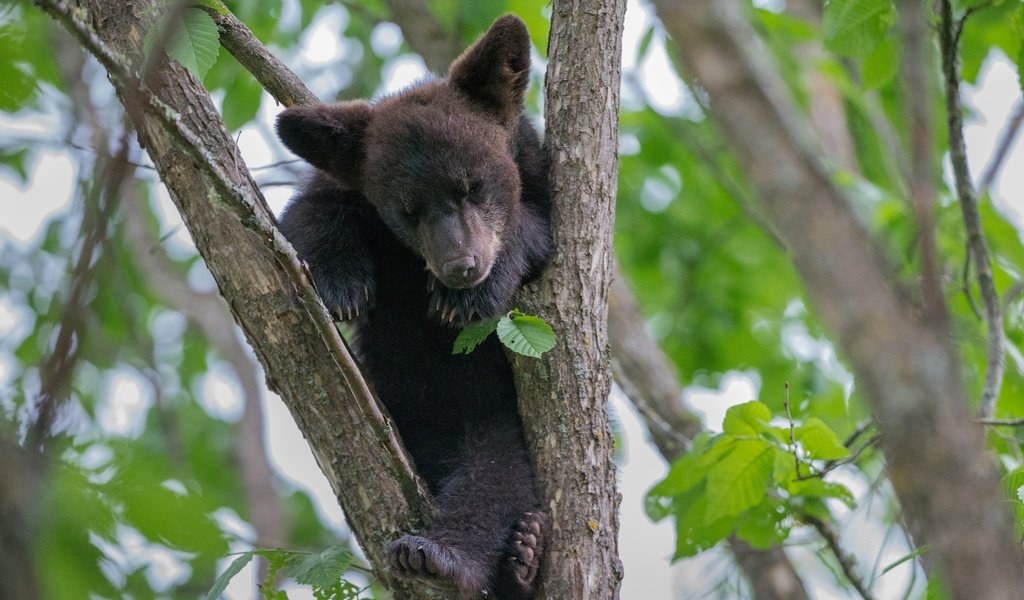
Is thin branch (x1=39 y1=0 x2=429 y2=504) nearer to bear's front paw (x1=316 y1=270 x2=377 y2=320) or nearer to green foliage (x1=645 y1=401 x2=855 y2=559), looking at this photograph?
bear's front paw (x1=316 y1=270 x2=377 y2=320)

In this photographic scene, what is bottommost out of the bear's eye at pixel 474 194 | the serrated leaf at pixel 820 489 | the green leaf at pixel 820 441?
the serrated leaf at pixel 820 489

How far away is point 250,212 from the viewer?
2834mm

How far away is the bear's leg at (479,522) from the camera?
3430 millimetres

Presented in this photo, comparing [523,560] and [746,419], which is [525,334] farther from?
[746,419]

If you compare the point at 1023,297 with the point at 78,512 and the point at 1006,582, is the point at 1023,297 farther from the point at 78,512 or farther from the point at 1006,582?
the point at 78,512

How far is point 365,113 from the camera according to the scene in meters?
4.68

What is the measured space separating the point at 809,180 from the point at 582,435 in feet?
8.01

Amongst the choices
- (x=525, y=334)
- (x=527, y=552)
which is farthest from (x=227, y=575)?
(x=525, y=334)

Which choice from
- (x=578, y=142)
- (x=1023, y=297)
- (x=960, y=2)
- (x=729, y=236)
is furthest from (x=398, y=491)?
(x=729, y=236)

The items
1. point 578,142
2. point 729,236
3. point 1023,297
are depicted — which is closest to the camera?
point 578,142

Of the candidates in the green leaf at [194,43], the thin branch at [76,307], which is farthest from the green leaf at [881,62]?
the thin branch at [76,307]

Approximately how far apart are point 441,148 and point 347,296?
2.74 feet

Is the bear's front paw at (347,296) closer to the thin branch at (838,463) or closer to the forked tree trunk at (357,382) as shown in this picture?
the forked tree trunk at (357,382)

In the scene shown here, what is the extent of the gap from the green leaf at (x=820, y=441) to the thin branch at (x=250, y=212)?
156 cm
